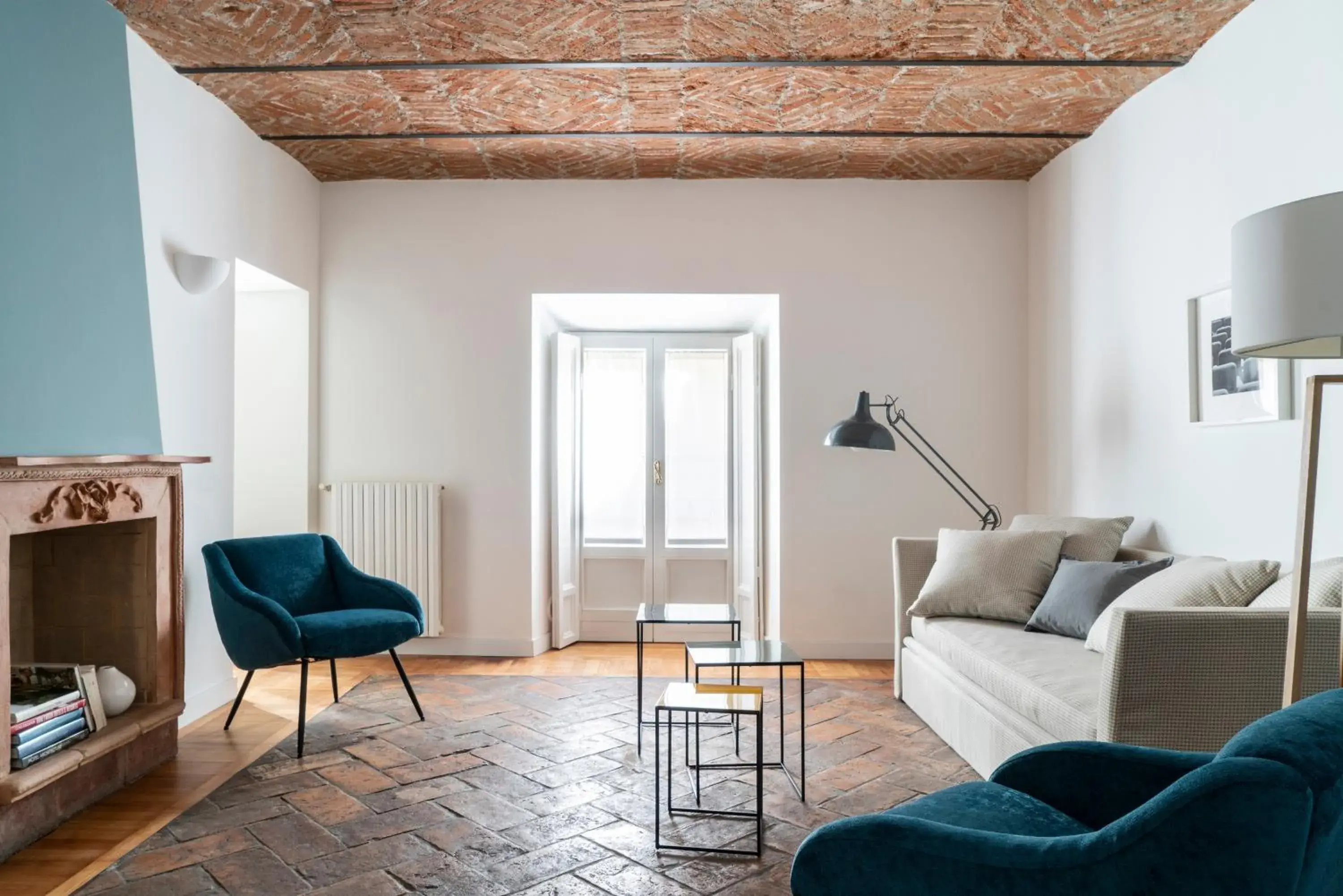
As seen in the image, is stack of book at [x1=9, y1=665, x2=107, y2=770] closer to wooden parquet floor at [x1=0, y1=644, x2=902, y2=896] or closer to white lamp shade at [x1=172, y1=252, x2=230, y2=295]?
wooden parquet floor at [x1=0, y1=644, x2=902, y2=896]

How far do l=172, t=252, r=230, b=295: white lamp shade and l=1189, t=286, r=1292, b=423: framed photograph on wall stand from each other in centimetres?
382

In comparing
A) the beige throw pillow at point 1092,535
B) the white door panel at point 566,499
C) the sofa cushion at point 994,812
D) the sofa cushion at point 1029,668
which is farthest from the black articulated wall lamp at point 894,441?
the sofa cushion at point 994,812

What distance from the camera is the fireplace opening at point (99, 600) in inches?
132

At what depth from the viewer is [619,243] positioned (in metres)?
5.36

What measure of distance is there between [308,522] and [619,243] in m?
2.33

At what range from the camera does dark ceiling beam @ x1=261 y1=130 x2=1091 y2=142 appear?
15.2ft

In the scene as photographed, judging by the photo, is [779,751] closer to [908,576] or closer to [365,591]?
[908,576]

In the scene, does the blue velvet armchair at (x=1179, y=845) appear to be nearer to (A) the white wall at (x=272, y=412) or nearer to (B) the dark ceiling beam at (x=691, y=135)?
(B) the dark ceiling beam at (x=691, y=135)

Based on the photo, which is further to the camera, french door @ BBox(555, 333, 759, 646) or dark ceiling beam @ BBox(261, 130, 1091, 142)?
french door @ BBox(555, 333, 759, 646)

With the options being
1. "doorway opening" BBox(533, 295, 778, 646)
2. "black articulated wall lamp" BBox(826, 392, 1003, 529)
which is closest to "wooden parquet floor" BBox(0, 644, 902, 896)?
"doorway opening" BBox(533, 295, 778, 646)

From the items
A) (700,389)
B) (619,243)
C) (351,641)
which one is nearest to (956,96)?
(619,243)

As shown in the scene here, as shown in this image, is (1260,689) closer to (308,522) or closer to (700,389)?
(700,389)

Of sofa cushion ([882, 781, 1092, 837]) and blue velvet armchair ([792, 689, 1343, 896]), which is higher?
blue velvet armchair ([792, 689, 1343, 896])

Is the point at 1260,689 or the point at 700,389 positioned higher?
the point at 700,389
